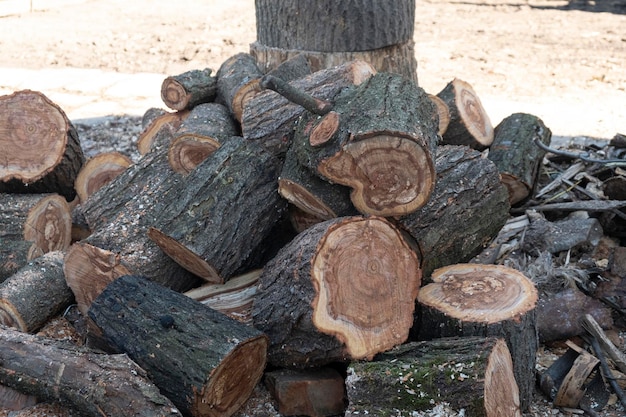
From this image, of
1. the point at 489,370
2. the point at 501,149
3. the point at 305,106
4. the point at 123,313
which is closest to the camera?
the point at 489,370

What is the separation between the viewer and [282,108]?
367cm

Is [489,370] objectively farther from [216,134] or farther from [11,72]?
[11,72]

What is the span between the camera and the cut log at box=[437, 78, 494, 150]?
4566 mm

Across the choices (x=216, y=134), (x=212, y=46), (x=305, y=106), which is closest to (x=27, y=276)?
(x=216, y=134)

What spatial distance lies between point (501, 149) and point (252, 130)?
5.54 feet

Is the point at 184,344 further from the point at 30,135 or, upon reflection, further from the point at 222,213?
the point at 30,135

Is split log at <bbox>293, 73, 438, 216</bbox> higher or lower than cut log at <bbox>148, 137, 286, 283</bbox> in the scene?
higher

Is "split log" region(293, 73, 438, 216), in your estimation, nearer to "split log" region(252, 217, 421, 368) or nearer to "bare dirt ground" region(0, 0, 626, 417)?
"split log" region(252, 217, 421, 368)

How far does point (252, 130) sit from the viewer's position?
12.1 feet

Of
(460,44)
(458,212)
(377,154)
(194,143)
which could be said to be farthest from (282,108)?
(460,44)

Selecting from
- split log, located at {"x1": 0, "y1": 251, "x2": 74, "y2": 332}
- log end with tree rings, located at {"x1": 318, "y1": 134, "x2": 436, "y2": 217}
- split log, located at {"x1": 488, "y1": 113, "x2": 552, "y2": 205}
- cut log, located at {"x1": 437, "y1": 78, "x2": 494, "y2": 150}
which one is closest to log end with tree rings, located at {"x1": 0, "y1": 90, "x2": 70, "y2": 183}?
split log, located at {"x1": 0, "y1": 251, "x2": 74, "y2": 332}

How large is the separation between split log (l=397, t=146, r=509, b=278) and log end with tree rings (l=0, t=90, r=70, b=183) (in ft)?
7.13

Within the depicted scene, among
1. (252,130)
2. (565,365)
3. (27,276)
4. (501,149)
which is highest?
(252,130)

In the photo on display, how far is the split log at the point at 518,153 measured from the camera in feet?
14.3
